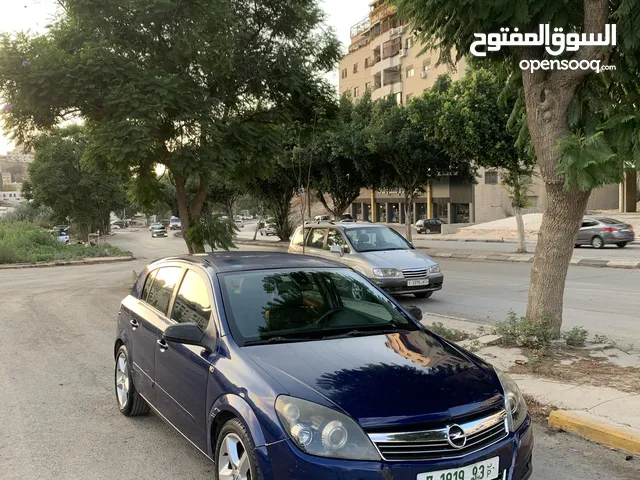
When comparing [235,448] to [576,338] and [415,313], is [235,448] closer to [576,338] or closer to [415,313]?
[415,313]

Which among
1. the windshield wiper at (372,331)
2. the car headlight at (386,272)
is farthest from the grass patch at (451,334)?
the windshield wiper at (372,331)

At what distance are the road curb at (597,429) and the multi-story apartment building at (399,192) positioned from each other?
41.2m

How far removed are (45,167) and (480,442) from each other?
145 feet

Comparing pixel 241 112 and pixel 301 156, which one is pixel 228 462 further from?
pixel 301 156

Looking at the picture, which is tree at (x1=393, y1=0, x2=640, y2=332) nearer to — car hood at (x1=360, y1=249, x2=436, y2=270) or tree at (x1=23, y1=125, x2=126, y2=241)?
car hood at (x1=360, y1=249, x2=436, y2=270)

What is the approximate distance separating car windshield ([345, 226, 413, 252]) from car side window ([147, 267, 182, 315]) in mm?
7498

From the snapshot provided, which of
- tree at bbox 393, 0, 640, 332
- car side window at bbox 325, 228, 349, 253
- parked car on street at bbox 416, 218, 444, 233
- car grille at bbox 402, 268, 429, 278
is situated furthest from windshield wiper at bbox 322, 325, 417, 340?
parked car on street at bbox 416, 218, 444, 233

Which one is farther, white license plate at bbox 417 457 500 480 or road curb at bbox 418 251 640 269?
road curb at bbox 418 251 640 269

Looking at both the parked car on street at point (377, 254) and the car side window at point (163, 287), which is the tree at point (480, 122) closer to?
the parked car on street at point (377, 254)

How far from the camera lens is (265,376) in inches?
122

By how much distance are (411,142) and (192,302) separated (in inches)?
884

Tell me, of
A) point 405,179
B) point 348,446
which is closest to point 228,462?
point 348,446

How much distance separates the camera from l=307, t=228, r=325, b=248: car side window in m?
13.5

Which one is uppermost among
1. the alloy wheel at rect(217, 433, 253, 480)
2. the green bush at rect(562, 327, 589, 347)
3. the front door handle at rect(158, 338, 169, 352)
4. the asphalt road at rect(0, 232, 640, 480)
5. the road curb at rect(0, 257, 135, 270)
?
the front door handle at rect(158, 338, 169, 352)
